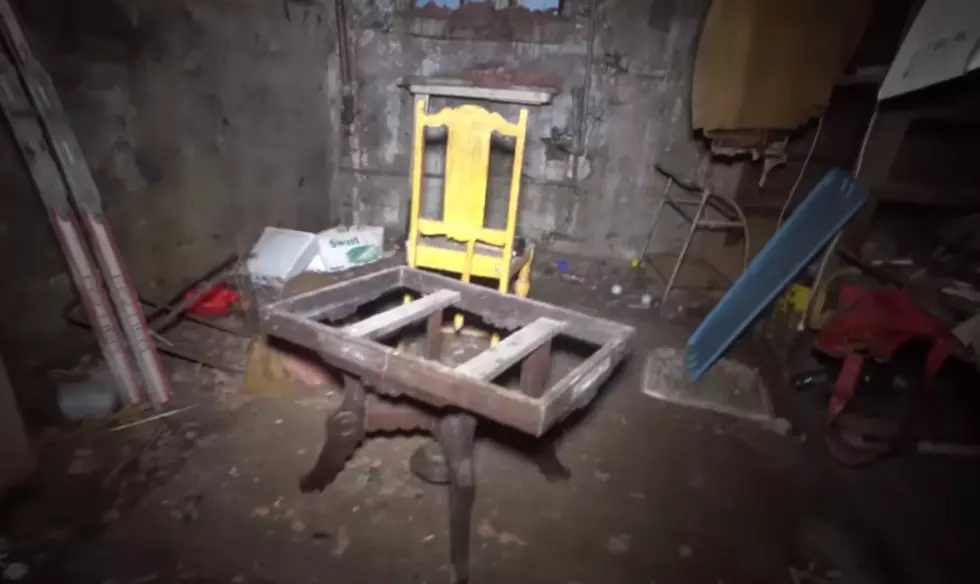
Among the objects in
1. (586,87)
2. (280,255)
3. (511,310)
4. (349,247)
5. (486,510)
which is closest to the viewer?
(486,510)

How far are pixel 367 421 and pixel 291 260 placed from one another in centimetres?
177

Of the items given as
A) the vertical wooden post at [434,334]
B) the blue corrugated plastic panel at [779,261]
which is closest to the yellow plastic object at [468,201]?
the vertical wooden post at [434,334]

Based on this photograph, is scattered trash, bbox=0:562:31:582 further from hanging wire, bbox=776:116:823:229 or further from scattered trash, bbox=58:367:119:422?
hanging wire, bbox=776:116:823:229

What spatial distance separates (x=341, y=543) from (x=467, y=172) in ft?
5.94

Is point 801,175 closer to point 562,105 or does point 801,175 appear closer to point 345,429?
point 562,105

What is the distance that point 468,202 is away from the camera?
284 centimetres

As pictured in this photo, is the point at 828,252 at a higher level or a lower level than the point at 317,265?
higher

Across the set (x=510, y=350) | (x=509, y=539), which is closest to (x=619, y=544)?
(x=509, y=539)

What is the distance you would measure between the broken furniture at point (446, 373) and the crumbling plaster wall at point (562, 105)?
2.32m

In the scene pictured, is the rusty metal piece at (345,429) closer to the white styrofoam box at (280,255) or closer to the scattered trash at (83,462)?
the scattered trash at (83,462)

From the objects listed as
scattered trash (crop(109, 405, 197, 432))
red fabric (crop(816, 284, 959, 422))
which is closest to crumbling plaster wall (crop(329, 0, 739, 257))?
red fabric (crop(816, 284, 959, 422))

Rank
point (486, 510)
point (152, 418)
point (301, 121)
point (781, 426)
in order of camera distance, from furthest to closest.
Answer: point (301, 121)
point (781, 426)
point (152, 418)
point (486, 510)

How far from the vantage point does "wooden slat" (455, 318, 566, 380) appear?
156cm

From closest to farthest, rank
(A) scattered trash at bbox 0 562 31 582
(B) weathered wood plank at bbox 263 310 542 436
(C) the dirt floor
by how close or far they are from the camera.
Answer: (B) weathered wood plank at bbox 263 310 542 436 → (A) scattered trash at bbox 0 562 31 582 → (C) the dirt floor
